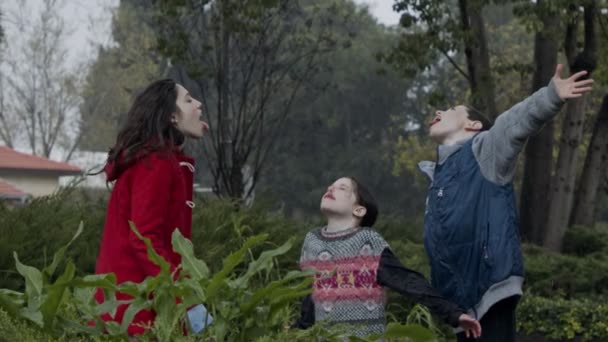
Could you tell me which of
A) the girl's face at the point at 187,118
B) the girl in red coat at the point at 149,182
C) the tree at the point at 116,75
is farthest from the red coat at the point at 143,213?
the tree at the point at 116,75

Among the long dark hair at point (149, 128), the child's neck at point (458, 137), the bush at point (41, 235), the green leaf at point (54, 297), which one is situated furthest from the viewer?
the bush at point (41, 235)

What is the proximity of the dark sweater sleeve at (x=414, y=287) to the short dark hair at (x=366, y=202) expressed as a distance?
0.29 m

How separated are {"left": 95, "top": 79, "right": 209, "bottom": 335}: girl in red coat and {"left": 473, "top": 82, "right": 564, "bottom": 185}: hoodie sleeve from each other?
1.28m

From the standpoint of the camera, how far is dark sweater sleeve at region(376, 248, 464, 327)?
198 inches

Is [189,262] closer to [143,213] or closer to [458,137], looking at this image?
[143,213]

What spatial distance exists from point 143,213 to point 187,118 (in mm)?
625

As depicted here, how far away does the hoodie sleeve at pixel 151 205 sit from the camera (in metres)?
4.58

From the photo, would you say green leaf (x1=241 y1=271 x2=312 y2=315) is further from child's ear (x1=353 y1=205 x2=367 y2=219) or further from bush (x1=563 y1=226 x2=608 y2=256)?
bush (x1=563 y1=226 x2=608 y2=256)

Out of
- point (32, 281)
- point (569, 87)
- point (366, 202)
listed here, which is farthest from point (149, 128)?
point (32, 281)

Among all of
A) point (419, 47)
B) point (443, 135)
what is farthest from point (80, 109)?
point (443, 135)

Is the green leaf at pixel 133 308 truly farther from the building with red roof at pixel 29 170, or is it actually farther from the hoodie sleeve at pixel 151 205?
the building with red roof at pixel 29 170

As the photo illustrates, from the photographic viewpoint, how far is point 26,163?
185ft

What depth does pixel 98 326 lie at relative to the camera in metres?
2.70

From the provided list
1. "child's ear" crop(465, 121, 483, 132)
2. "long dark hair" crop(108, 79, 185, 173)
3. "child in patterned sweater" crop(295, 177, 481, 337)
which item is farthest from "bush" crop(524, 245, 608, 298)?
"long dark hair" crop(108, 79, 185, 173)
